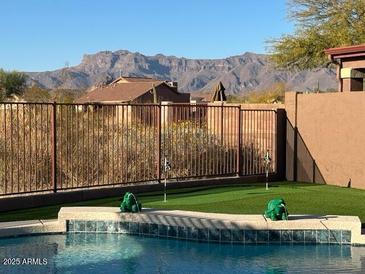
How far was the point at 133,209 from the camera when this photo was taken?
9109mm

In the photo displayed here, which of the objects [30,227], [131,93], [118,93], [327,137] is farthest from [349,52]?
[118,93]

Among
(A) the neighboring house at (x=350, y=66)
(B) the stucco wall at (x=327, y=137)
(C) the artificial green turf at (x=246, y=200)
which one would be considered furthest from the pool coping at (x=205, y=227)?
(A) the neighboring house at (x=350, y=66)

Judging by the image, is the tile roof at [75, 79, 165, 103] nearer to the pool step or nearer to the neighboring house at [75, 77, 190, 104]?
the neighboring house at [75, 77, 190, 104]

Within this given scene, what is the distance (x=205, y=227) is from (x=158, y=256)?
3.49 feet

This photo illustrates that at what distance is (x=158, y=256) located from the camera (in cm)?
775

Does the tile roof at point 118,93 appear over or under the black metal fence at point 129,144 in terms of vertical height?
over

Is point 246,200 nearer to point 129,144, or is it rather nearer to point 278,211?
point 278,211

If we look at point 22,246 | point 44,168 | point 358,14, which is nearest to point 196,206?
point 22,246

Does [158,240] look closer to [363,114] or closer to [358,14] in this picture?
[363,114]

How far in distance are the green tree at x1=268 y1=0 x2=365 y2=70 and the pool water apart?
70.2 ft

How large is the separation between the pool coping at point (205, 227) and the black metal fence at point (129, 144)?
3.79 metres

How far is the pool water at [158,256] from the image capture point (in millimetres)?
7117

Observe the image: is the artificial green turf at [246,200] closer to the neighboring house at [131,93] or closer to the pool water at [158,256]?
the pool water at [158,256]

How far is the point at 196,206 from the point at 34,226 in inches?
121
